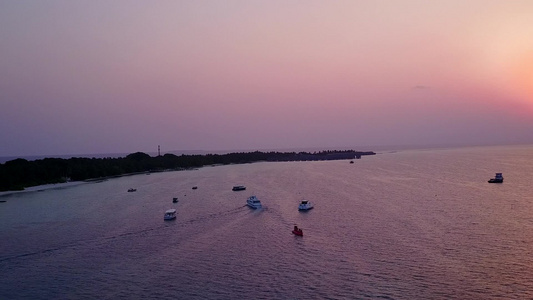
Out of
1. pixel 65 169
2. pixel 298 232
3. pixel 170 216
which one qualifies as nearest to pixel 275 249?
pixel 298 232

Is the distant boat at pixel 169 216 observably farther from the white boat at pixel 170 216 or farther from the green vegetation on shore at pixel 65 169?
the green vegetation on shore at pixel 65 169

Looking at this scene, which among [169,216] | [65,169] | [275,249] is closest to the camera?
[275,249]

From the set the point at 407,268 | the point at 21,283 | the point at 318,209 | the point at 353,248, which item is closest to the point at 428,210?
the point at 318,209

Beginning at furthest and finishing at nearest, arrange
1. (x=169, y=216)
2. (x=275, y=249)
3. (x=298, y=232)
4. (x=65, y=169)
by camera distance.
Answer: (x=65, y=169), (x=169, y=216), (x=298, y=232), (x=275, y=249)

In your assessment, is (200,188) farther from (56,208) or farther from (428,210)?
(428,210)

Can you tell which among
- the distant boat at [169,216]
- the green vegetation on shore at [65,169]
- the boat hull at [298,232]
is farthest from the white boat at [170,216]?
the green vegetation on shore at [65,169]

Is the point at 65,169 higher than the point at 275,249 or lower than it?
higher

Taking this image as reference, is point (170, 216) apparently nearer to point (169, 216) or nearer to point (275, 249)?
point (169, 216)

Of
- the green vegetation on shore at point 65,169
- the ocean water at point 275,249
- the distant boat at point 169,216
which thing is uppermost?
the green vegetation on shore at point 65,169
